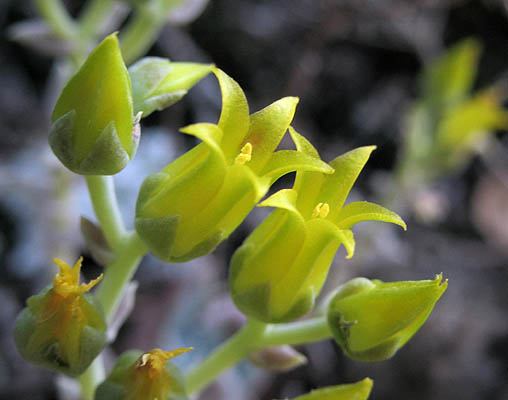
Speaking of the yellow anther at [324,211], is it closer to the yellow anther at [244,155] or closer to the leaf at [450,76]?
the yellow anther at [244,155]

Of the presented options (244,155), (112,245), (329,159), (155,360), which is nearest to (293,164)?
(244,155)

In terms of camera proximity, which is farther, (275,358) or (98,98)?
(275,358)

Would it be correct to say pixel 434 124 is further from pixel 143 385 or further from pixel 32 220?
pixel 143 385

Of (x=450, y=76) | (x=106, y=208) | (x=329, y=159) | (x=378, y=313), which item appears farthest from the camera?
(x=329, y=159)

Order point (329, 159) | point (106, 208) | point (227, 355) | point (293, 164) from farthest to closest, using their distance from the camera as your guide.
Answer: point (329, 159) < point (227, 355) < point (106, 208) < point (293, 164)

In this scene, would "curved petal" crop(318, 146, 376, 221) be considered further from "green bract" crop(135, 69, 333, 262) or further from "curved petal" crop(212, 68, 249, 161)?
"curved petal" crop(212, 68, 249, 161)

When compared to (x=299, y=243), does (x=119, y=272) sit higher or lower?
lower

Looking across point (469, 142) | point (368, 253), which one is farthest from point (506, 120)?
point (368, 253)

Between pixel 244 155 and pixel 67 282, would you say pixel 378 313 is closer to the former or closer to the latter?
pixel 244 155
